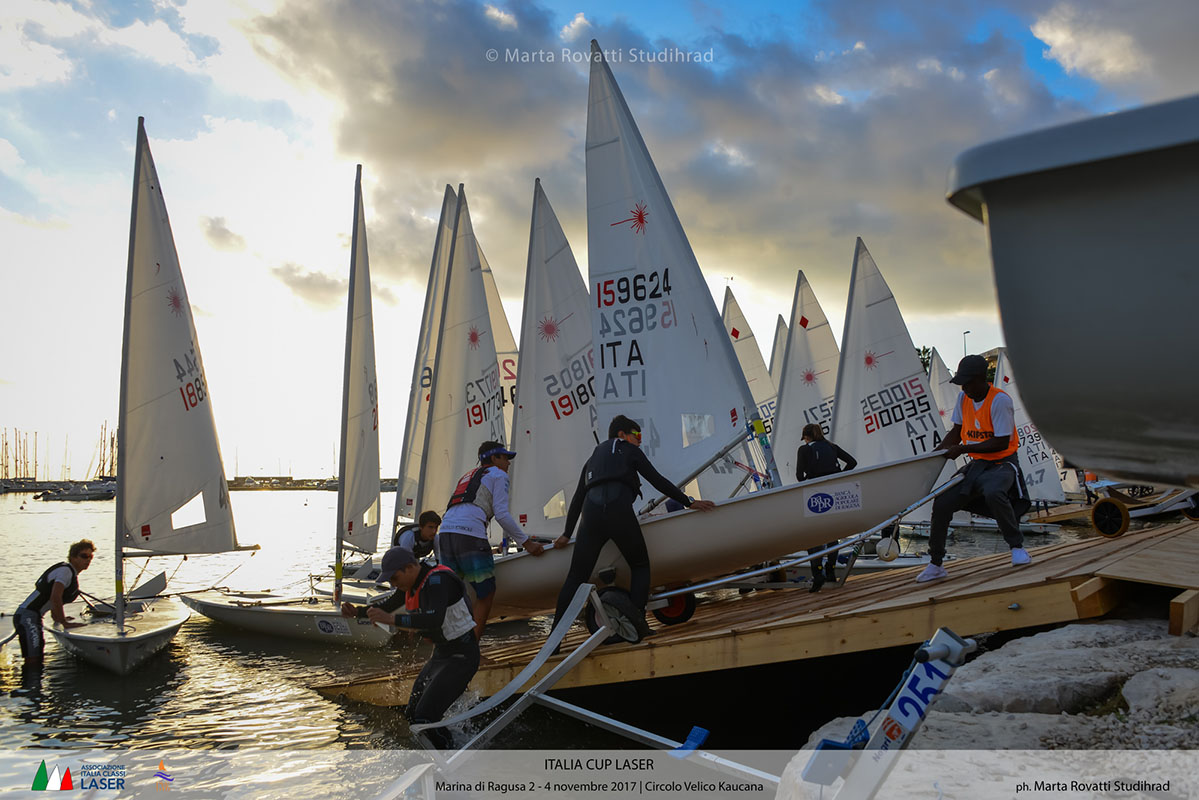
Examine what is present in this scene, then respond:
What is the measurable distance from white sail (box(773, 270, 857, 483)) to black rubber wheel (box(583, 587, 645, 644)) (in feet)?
44.3

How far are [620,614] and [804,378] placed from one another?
591 inches

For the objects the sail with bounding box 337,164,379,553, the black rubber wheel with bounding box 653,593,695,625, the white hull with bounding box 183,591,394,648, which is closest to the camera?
the black rubber wheel with bounding box 653,593,695,625

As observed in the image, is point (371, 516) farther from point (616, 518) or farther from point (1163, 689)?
point (1163, 689)

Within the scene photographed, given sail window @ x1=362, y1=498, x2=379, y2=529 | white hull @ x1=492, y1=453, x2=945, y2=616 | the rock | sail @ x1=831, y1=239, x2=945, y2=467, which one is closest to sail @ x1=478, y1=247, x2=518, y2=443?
sail window @ x1=362, y1=498, x2=379, y2=529

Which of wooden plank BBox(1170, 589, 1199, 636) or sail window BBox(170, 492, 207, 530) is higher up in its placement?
sail window BBox(170, 492, 207, 530)

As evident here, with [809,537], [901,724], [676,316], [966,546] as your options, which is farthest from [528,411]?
[966,546]

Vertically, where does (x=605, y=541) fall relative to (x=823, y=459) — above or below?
below

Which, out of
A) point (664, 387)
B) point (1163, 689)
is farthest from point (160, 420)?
point (1163, 689)

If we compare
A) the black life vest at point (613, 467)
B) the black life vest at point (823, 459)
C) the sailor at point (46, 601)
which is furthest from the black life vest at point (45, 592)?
the black life vest at point (823, 459)

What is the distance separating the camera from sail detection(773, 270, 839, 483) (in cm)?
1902

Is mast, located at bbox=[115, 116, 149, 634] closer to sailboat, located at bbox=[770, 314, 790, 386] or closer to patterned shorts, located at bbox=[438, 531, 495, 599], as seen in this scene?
patterned shorts, located at bbox=[438, 531, 495, 599]

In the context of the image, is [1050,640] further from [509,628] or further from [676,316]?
[509,628]

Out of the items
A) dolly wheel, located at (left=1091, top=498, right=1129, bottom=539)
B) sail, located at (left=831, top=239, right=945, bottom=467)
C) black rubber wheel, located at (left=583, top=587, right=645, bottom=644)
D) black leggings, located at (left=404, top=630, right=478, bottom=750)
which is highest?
sail, located at (left=831, top=239, right=945, bottom=467)

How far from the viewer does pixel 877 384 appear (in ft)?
52.9
